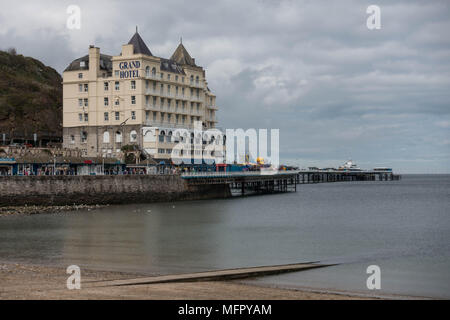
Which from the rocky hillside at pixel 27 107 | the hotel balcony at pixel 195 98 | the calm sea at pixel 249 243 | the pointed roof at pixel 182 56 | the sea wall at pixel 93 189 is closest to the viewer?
the calm sea at pixel 249 243

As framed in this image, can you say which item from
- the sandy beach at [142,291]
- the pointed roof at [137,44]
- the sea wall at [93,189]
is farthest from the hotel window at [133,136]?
the sandy beach at [142,291]

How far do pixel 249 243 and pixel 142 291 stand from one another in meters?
15.6

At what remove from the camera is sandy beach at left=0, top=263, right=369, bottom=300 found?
15.4 m

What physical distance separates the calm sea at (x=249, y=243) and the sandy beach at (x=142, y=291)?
194cm

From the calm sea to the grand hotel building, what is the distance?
87.9 ft

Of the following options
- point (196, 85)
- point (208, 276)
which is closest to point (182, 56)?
point (196, 85)

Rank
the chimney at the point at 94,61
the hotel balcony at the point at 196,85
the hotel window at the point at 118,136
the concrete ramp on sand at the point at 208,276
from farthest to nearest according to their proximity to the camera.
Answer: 1. the hotel balcony at the point at 196,85
2. the chimney at the point at 94,61
3. the hotel window at the point at 118,136
4. the concrete ramp on sand at the point at 208,276

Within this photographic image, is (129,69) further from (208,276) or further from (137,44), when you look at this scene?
(208,276)

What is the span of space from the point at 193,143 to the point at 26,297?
224 ft

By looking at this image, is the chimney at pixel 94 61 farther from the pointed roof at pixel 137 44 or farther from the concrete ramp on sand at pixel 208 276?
the concrete ramp on sand at pixel 208 276

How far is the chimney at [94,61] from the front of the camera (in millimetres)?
77625

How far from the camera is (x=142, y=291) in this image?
16125mm

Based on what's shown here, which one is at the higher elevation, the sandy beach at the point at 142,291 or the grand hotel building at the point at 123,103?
the grand hotel building at the point at 123,103
